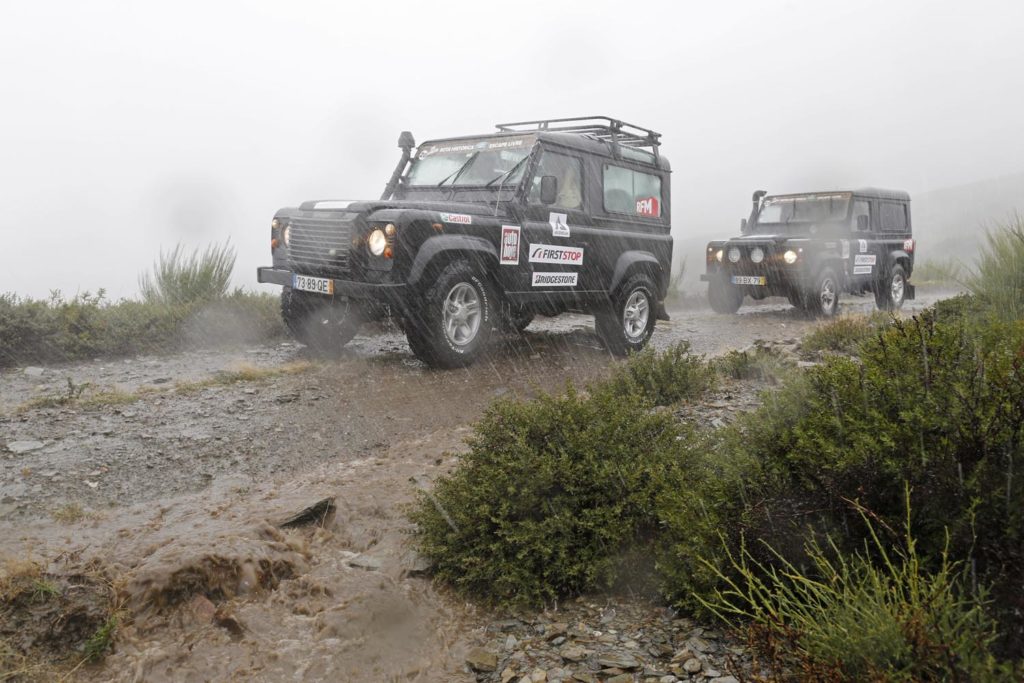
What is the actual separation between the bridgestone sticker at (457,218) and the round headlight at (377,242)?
1.86 feet

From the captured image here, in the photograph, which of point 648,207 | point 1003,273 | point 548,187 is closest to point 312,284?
point 548,187

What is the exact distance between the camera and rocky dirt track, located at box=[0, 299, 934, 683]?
2947 millimetres

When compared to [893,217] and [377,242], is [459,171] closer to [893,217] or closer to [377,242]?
[377,242]

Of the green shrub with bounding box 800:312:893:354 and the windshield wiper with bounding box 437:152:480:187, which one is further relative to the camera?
the windshield wiper with bounding box 437:152:480:187

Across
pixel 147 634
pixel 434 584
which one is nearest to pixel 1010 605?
pixel 434 584

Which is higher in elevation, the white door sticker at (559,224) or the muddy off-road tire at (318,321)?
the white door sticker at (559,224)

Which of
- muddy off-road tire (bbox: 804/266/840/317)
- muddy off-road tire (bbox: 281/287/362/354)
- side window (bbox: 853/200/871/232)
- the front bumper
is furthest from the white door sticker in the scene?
side window (bbox: 853/200/871/232)

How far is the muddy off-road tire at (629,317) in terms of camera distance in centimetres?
880

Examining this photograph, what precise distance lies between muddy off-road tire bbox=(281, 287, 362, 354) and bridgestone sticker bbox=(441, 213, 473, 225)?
145 cm

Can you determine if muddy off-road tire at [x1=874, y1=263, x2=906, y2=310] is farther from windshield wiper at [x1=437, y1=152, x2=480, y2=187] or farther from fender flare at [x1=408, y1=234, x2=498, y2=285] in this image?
fender flare at [x1=408, y1=234, x2=498, y2=285]

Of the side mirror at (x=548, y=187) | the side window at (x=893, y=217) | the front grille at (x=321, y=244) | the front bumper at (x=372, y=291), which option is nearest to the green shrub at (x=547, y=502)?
the front bumper at (x=372, y=291)

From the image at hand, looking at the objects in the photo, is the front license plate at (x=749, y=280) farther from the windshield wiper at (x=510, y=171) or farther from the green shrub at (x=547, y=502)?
the green shrub at (x=547, y=502)

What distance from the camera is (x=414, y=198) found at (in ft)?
26.9

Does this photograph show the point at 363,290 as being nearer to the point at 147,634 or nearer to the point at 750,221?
the point at 147,634
